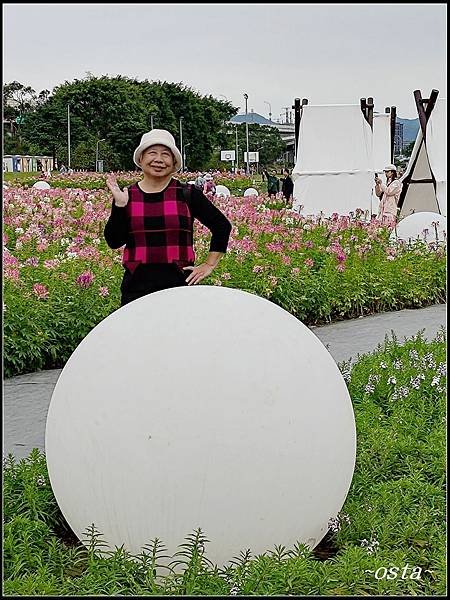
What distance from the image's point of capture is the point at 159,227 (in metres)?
5.61

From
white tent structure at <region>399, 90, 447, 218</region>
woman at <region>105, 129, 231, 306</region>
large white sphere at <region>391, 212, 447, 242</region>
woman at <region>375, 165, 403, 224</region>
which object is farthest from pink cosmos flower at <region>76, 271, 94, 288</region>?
white tent structure at <region>399, 90, 447, 218</region>

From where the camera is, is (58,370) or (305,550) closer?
(305,550)

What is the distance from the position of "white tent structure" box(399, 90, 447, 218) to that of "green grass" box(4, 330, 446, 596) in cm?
1584

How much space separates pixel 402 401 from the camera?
22.1 ft

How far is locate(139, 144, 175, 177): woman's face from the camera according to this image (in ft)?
18.1

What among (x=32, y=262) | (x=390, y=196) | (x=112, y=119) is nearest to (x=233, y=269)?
(x=32, y=262)

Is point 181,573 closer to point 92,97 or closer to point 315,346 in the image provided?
point 315,346

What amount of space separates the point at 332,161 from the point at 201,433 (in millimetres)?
20211

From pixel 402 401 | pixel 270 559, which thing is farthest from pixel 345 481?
pixel 402 401

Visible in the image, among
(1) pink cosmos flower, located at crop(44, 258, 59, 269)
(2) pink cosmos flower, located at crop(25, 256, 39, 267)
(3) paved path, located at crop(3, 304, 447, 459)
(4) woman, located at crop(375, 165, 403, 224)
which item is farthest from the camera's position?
(4) woman, located at crop(375, 165, 403, 224)

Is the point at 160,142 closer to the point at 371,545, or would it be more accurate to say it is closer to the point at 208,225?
the point at 208,225

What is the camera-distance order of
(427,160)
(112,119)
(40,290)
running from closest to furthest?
1. (40,290)
2. (427,160)
3. (112,119)

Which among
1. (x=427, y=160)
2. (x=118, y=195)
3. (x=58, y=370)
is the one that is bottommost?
(x=58, y=370)

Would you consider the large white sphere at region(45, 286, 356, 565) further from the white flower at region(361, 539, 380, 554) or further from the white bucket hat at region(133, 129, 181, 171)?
the white bucket hat at region(133, 129, 181, 171)
